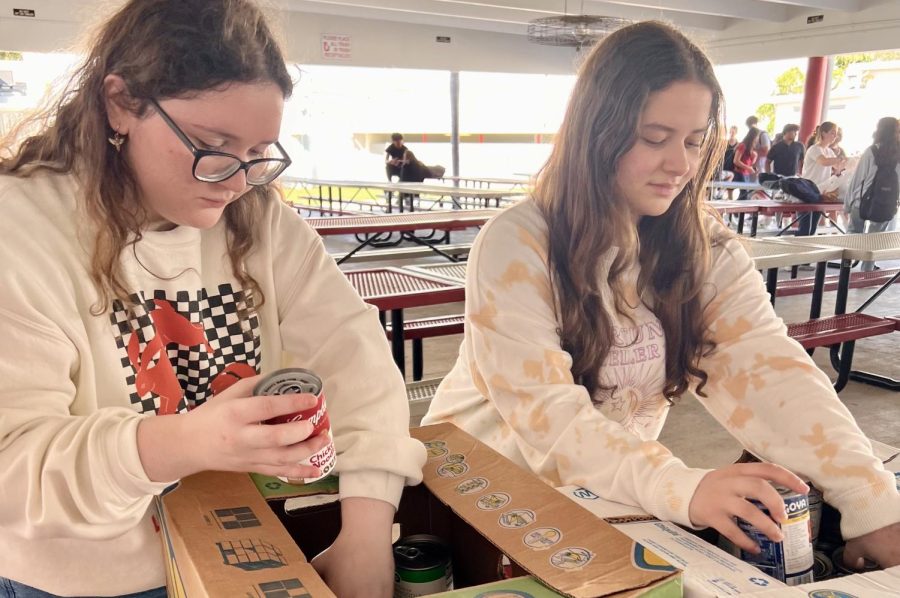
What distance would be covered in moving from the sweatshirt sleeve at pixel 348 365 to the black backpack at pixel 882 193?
6.60 metres

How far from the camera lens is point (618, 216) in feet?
4.45

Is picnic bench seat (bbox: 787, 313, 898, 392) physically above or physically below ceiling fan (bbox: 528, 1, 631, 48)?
below

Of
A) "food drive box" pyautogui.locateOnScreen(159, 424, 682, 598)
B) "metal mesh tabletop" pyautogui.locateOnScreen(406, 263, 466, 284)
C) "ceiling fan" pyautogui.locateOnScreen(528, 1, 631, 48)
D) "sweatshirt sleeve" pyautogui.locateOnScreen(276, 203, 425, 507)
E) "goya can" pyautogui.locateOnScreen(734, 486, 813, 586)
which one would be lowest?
"metal mesh tabletop" pyautogui.locateOnScreen(406, 263, 466, 284)

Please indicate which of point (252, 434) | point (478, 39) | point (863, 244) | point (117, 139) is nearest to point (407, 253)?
point (863, 244)

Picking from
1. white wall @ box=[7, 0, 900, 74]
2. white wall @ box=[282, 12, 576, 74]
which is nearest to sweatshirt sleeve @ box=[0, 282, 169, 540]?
white wall @ box=[7, 0, 900, 74]

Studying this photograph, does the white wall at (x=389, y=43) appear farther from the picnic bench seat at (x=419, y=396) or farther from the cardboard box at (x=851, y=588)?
the cardboard box at (x=851, y=588)

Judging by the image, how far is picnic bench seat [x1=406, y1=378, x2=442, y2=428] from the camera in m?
2.80

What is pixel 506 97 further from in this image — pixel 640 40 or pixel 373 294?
pixel 640 40

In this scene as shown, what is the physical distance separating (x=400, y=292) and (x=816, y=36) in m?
11.4

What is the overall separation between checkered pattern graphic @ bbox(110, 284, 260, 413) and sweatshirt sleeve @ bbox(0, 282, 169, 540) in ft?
0.44

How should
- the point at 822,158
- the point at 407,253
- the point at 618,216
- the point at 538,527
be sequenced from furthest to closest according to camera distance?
1. the point at 822,158
2. the point at 407,253
3. the point at 618,216
4. the point at 538,527

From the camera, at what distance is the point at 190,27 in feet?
2.76

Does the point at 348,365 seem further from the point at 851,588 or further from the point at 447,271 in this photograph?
the point at 447,271

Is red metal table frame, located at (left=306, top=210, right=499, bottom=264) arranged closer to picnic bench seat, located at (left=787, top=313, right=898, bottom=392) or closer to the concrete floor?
the concrete floor
